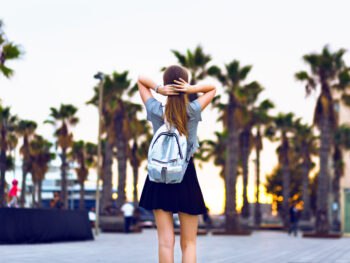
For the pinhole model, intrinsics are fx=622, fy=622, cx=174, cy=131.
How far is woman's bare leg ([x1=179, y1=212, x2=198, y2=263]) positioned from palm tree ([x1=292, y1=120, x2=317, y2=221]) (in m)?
45.5

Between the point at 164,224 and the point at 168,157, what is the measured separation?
483mm

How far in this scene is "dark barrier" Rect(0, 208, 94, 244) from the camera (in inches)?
607

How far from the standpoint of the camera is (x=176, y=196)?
4.15 meters

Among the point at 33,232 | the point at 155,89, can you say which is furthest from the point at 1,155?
the point at 155,89

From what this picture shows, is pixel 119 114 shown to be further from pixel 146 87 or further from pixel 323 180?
pixel 146 87

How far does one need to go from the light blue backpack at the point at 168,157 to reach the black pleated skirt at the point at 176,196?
98mm

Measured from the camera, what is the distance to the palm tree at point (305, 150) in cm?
4957

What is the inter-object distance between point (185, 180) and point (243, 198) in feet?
136

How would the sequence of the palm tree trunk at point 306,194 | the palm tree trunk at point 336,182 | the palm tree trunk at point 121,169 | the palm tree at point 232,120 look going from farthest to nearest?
the palm tree trunk at point 306,194 → the palm tree trunk at point 336,182 → the palm tree trunk at point 121,169 → the palm tree at point 232,120

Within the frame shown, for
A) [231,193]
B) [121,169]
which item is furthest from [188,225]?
[121,169]

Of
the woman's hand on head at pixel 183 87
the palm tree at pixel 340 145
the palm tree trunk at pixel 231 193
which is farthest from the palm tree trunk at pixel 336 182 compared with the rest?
the woman's hand on head at pixel 183 87

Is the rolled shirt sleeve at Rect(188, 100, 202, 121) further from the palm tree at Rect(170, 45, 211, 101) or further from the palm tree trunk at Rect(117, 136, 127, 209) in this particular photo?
the palm tree trunk at Rect(117, 136, 127, 209)

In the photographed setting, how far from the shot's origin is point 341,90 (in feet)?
99.6

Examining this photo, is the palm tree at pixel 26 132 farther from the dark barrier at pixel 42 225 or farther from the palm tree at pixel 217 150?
the dark barrier at pixel 42 225
